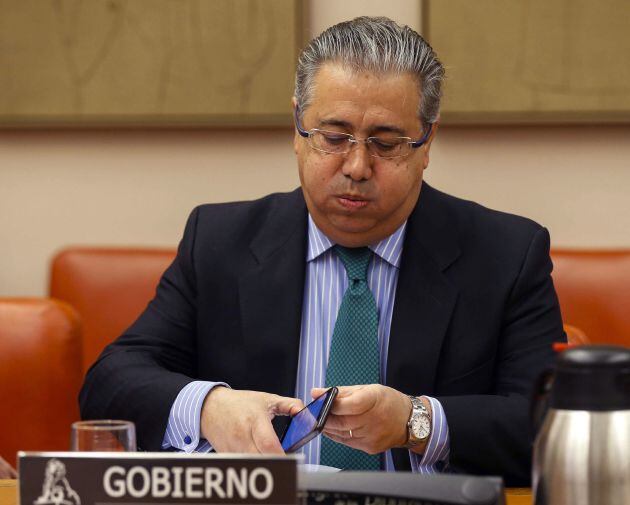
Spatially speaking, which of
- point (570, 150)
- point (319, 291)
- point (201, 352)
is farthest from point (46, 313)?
point (570, 150)

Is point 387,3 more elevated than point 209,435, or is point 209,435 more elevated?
point 387,3

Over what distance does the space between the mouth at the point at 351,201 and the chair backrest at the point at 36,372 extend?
0.72 metres

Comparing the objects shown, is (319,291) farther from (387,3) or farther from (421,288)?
(387,3)

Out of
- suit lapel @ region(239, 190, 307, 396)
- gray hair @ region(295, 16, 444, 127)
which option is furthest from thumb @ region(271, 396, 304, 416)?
gray hair @ region(295, 16, 444, 127)

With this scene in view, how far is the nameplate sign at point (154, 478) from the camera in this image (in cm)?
117

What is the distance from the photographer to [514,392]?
2.07 m

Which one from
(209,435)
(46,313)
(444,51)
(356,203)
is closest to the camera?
(209,435)

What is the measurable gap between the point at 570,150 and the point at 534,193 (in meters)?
0.16

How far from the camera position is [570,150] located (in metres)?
3.04

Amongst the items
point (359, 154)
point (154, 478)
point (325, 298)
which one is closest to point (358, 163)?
point (359, 154)

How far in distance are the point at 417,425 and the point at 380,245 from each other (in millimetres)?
467

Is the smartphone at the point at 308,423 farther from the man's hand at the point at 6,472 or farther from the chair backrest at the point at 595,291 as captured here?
the chair backrest at the point at 595,291

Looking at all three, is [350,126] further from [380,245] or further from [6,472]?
[6,472]

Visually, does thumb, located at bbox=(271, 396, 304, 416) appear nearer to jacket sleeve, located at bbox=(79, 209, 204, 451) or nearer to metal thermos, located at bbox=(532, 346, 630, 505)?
jacket sleeve, located at bbox=(79, 209, 204, 451)
